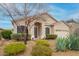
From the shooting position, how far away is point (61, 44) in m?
2.39

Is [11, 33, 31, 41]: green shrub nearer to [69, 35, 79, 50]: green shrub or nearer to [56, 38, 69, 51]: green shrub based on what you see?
[56, 38, 69, 51]: green shrub

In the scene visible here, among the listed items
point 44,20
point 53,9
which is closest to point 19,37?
point 44,20

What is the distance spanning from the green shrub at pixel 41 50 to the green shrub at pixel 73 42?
0.27 m

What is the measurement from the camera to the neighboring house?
7.81ft

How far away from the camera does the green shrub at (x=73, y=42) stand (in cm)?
239

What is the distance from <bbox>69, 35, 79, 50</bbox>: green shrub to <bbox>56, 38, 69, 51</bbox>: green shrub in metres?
0.05

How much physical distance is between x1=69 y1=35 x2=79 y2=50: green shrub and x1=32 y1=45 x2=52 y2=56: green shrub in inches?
10.6

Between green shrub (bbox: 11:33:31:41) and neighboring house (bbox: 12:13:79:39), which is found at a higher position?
neighboring house (bbox: 12:13:79:39)

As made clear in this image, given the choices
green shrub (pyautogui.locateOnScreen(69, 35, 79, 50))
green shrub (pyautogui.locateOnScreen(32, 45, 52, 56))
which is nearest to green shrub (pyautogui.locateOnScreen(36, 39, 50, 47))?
green shrub (pyautogui.locateOnScreen(32, 45, 52, 56))

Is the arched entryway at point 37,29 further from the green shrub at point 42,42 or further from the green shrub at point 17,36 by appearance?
the green shrub at point 17,36

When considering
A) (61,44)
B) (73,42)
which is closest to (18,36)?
(61,44)

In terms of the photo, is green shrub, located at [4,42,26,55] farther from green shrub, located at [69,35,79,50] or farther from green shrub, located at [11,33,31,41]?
green shrub, located at [69,35,79,50]

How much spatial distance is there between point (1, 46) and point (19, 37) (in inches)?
9.6

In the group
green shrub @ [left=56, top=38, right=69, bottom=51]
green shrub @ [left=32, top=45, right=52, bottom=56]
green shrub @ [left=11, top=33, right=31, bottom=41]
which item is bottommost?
green shrub @ [left=32, top=45, right=52, bottom=56]
